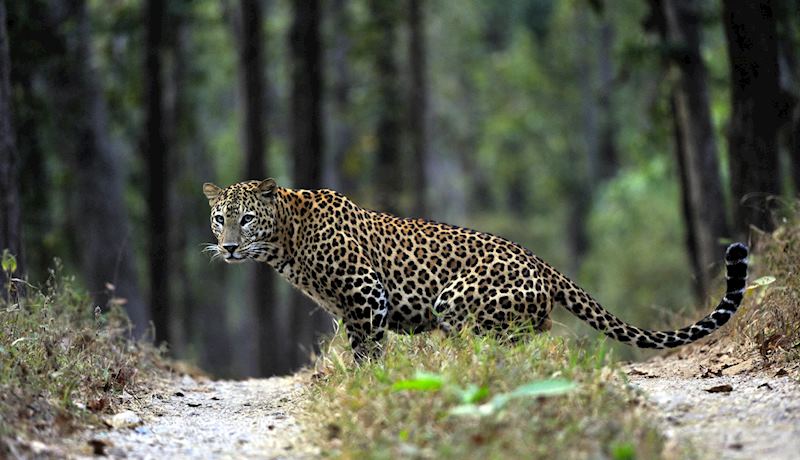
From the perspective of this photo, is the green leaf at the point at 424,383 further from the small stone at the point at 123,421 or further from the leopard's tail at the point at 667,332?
the leopard's tail at the point at 667,332

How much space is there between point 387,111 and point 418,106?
579cm

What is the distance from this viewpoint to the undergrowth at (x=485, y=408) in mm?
6254

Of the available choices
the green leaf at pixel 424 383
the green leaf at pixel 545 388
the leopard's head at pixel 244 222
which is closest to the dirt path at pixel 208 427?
the green leaf at pixel 424 383

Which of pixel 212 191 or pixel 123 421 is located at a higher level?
pixel 212 191

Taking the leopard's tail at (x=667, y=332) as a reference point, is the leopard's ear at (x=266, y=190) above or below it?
above

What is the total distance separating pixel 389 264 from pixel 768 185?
571 cm

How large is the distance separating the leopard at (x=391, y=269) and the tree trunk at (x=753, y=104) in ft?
14.6

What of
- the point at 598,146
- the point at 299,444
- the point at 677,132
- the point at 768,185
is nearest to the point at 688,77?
the point at 677,132

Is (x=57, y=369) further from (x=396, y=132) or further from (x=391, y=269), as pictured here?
(x=396, y=132)

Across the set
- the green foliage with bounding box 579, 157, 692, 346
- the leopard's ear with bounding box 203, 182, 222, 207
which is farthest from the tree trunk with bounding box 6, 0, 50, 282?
the green foliage with bounding box 579, 157, 692, 346

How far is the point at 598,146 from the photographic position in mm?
51031

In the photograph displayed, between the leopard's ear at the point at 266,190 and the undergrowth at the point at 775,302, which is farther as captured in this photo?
the leopard's ear at the point at 266,190

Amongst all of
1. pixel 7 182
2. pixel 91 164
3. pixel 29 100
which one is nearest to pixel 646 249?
pixel 91 164

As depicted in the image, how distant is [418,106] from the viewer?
2992 centimetres
